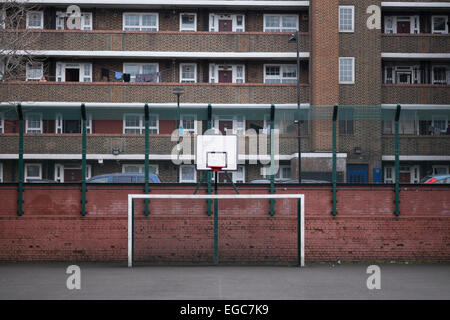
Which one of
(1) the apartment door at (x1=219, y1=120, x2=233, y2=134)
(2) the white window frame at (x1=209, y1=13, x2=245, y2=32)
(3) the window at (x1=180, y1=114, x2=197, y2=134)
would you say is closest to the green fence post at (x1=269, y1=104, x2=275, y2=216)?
(3) the window at (x1=180, y1=114, x2=197, y2=134)

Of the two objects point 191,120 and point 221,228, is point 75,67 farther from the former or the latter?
point 221,228

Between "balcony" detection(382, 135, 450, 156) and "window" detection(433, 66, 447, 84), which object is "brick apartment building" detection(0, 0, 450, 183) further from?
"balcony" detection(382, 135, 450, 156)

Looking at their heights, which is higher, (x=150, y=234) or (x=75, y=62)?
(x=75, y=62)

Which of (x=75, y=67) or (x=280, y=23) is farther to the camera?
(x=280, y=23)

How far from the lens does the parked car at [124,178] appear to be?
16.5 m

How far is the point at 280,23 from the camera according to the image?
37.3 meters

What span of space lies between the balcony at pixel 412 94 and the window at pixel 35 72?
19.0 metres

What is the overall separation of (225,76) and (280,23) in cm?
438

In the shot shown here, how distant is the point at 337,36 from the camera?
35125mm

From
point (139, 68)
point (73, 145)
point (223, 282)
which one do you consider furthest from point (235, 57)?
point (223, 282)
